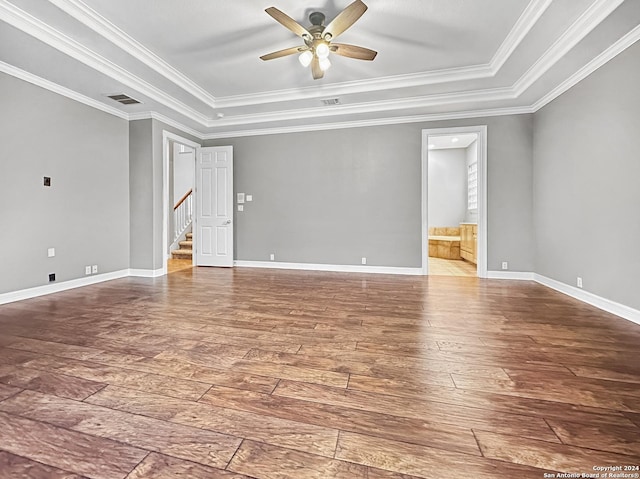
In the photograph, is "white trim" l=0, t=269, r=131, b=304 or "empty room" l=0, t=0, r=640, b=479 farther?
"white trim" l=0, t=269, r=131, b=304

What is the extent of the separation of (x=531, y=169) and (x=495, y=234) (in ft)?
3.90

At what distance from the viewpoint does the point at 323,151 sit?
5.84 metres

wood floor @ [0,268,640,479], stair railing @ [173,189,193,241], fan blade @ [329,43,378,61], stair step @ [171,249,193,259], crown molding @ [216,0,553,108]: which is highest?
crown molding @ [216,0,553,108]

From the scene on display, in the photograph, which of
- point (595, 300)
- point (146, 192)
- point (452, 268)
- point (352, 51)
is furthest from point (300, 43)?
point (452, 268)

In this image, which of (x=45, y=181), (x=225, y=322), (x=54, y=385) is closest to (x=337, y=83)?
(x=225, y=322)

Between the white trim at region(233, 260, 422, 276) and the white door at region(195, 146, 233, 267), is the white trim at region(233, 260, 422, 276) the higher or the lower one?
the lower one

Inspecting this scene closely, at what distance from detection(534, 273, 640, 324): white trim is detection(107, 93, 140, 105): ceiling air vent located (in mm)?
6689

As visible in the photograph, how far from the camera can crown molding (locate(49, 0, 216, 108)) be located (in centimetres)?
283

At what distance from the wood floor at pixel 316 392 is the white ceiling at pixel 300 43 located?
9.31 feet

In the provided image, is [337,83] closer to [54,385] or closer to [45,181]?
[45,181]

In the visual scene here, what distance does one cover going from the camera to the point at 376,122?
5.51m

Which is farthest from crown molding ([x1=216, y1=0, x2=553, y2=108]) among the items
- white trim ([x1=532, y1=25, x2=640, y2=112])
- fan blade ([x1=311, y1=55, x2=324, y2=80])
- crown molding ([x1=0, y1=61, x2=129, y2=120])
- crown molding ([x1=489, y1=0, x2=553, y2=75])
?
crown molding ([x1=0, y1=61, x2=129, y2=120])

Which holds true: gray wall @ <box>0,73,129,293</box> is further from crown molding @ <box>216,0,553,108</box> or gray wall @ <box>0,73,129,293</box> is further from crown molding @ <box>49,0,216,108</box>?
crown molding @ <box>216,0,553,108</box>

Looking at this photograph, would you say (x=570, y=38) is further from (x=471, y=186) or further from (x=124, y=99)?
(x=124, y=99)
